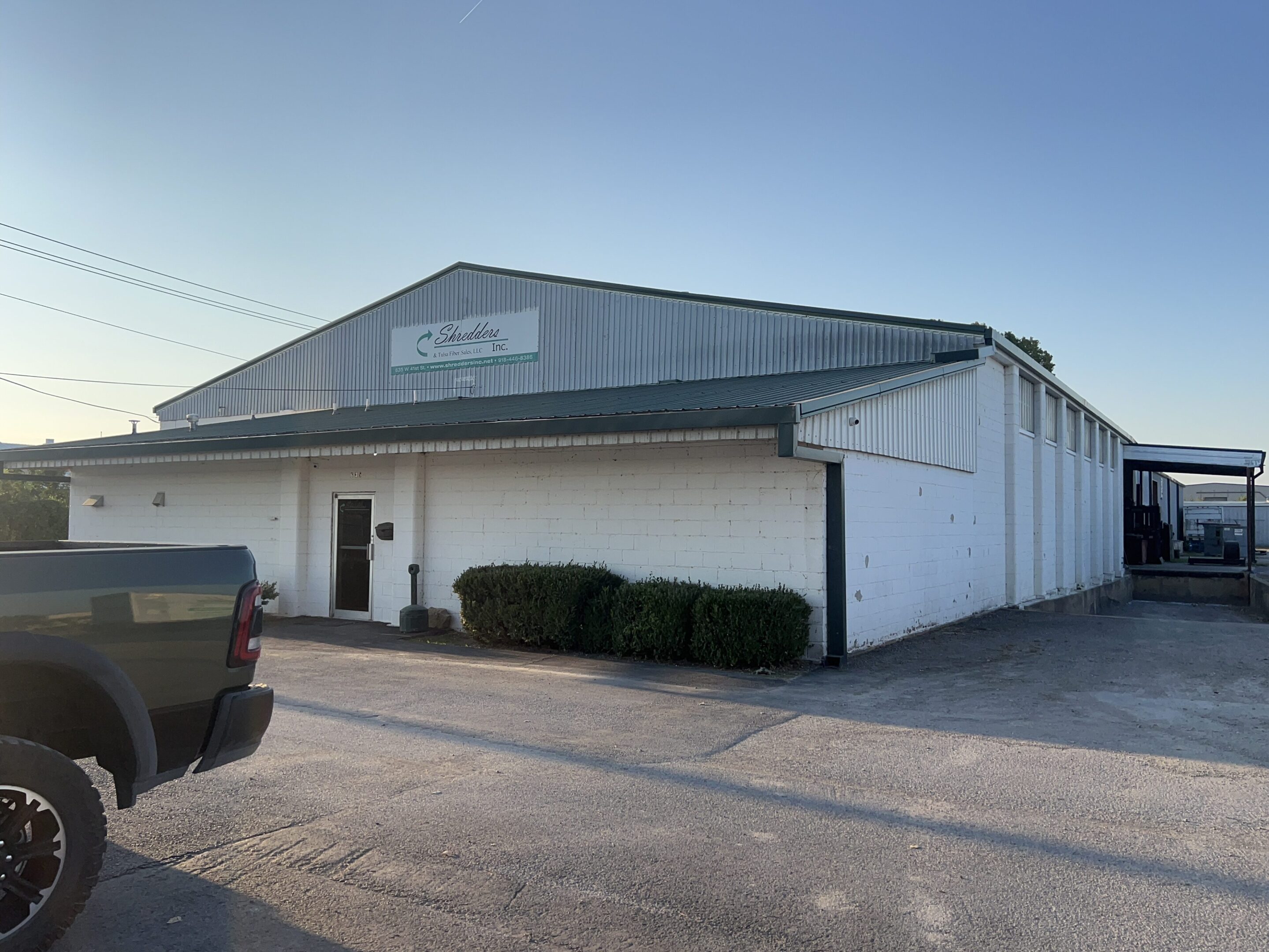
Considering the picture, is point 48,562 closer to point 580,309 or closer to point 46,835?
point 46,835

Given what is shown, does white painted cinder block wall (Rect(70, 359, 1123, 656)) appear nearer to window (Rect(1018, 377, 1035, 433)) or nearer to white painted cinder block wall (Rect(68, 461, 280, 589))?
white painted cinder block wall (Rect(68, 461, 280, 589))

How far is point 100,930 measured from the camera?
12.5 ft

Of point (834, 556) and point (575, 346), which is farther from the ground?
point (575, 346)

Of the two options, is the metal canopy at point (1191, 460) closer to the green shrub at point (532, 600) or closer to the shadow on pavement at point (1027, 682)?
the shadow on pavement at point (1027, 682)

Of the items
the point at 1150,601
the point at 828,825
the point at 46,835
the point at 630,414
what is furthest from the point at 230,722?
the point at 1150,601

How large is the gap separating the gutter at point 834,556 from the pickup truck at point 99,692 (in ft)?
24.9

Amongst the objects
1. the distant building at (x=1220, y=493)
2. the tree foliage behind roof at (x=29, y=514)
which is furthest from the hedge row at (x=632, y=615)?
the distant building at (x=1220, y=493)

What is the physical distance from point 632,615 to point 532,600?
59.2 inches

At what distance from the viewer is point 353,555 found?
15.8m

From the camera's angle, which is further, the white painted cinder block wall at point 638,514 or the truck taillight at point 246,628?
the white painted cinder block wall at point 638,514

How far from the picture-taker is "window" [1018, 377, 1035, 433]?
67.1ft

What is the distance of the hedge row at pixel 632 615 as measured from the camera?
10.6 m

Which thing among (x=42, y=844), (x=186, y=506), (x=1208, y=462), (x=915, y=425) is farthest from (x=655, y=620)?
(x=1208, y=462)

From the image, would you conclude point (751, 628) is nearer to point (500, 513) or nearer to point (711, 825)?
point (500, 513)
